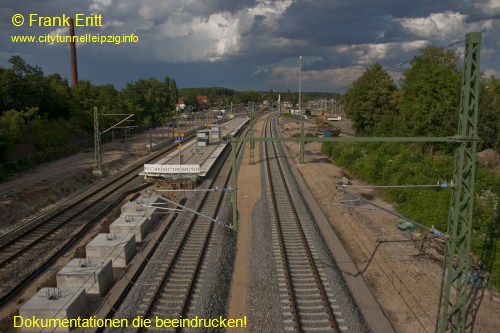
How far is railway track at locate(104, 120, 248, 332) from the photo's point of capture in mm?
12591

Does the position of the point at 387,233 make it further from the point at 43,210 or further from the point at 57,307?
the point at 43,210

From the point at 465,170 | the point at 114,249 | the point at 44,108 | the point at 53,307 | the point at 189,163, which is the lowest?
the point at 53,307

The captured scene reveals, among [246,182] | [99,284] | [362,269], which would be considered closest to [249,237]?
[362,269]

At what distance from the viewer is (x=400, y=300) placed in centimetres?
1363

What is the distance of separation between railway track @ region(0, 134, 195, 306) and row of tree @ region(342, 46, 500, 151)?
26.8 m

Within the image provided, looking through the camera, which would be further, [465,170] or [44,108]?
[44,108]

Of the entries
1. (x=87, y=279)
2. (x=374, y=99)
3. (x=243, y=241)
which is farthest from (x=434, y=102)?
(x=87, y=279)

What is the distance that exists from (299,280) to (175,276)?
4.52m

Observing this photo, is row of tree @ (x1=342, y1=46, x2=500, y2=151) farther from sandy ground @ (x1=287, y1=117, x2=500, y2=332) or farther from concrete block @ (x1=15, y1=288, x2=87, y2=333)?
concrete block @ (x1=15, y1=288, x2=87, y2=333)

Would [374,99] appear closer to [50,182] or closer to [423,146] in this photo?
[423,146]

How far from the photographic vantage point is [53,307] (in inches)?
467

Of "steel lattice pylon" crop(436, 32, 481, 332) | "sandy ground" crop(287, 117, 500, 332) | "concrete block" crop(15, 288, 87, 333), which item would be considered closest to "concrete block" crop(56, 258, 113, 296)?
"concrete block" crop(15, 288, 87, 333)

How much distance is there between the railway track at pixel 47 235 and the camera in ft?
51.3

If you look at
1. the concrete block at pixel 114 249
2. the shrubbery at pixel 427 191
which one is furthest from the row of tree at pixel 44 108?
the shrubbery at pixel 427 191
